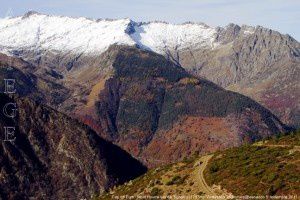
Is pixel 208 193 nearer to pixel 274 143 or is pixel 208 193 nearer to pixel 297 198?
pixel 297 198

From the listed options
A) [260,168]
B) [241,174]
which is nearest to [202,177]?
[241,174]

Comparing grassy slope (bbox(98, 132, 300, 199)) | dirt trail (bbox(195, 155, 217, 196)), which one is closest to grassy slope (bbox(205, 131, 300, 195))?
grassy slope (bbox(98, 132, 300, 199))

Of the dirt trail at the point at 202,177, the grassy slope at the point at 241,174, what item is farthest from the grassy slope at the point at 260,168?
the dirt trail at the point at 202,177

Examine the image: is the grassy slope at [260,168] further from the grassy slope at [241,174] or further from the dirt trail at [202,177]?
the dirt trail at [202,177]

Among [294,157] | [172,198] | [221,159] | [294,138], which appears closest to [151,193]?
[172,198]

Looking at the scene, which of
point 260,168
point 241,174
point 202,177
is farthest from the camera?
point 202,177

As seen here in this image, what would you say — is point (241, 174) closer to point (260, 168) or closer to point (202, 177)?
point (260, 168)

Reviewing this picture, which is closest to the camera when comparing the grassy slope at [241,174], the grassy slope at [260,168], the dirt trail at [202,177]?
the grassy slope at [260,168]
